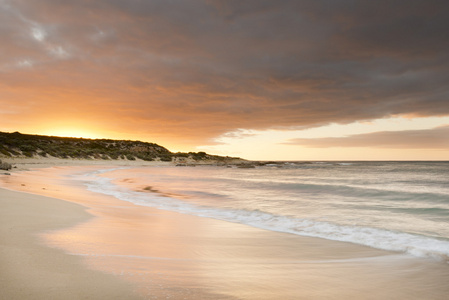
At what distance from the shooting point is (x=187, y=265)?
4.06 metres

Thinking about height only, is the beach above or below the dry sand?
below

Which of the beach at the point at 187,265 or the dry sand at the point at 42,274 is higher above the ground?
the dry sand at the point at 42,274

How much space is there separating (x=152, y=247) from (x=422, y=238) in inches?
246

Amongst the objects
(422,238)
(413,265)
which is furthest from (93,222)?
(422,238)

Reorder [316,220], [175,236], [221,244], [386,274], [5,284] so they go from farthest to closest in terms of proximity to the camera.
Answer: [316,220], [175,236], [221,244], [386,274], [5,284]

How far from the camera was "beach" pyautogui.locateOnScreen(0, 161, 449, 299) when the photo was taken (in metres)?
3.04

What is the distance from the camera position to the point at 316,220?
9.23 metres

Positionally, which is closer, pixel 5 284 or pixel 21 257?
pixel 5 284

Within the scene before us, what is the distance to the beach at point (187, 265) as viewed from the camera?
3.04 metres

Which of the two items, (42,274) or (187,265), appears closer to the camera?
(42,274)

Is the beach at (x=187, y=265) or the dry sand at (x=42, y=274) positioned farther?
the beach at (x=187, y=265)

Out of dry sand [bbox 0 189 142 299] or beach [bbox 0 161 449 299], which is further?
beach [bbox 0 161 449 299]

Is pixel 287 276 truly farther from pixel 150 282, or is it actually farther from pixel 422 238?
pixel 422 238

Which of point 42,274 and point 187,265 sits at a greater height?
point 42,274
